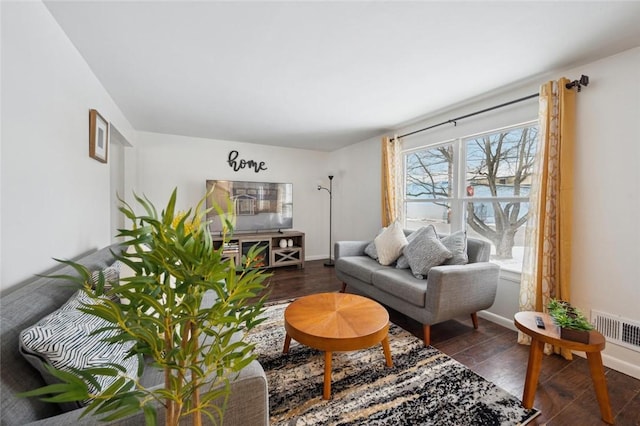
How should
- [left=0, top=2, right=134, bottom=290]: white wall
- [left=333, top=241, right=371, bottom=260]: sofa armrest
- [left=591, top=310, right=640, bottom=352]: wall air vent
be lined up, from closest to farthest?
[left=0, top=2, right=134, bottom=290]: white wall < [left=591, top=310, right=640, bottom=352]: wall air vent < [left=333, top=241, right=371, bottom=260]: sofa armrest

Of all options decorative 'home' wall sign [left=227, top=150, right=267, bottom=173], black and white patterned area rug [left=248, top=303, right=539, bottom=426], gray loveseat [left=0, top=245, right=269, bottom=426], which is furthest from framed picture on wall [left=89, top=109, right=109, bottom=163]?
decorative 'home' wall sign [left=227, top=150, right=267, bottom=173]

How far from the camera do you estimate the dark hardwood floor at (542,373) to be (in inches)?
56.5

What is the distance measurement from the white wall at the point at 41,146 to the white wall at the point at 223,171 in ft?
7.03

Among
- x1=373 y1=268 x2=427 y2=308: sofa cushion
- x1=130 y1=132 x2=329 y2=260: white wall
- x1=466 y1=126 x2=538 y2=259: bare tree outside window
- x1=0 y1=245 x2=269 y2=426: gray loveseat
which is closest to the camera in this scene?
x1=0 y1=245 x2=269 y2=426: gray loveseat

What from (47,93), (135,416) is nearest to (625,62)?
(135,416)

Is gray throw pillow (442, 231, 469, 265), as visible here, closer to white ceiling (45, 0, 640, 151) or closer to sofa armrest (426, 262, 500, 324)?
sofa armrest (426, 262, 500, 324)

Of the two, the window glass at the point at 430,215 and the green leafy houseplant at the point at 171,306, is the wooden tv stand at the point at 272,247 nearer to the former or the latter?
the window glass at the point at 430,215

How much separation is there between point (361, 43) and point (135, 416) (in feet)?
7.08

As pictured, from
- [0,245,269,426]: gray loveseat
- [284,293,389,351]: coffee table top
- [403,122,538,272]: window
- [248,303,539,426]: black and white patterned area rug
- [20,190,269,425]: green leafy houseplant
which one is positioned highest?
[403,122,538,272]: window

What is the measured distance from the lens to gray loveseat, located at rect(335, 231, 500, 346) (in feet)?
6.72

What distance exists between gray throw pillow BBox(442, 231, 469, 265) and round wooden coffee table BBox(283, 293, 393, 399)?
97 centimetres

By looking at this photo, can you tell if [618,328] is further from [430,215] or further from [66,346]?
[66,346]

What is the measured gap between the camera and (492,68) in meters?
2.09

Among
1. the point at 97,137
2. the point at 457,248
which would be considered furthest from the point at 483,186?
the point at 97,137
